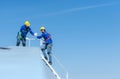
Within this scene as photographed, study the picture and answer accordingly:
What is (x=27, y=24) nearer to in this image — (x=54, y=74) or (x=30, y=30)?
(x=30, y=30)

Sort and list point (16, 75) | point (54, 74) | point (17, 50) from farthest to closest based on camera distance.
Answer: point (54, 74)
point (17, 50)
point (16, 75)

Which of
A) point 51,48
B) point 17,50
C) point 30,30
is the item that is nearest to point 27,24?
point 30,30

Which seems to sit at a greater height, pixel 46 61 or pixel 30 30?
pixel 30 30

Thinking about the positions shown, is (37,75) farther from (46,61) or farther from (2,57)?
(46,61)

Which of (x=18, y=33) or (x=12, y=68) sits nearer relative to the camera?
(x=12, y=68)

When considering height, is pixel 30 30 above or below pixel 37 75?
above

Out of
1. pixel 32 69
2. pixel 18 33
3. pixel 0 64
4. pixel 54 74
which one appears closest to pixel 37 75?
pixel 32 69

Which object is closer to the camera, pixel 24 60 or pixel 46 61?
pixel 24 60

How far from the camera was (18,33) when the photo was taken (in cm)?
2980

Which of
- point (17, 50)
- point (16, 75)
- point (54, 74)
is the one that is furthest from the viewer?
point (54, 74)

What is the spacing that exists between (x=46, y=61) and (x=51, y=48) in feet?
4.36

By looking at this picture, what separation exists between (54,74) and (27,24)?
4.21 meters

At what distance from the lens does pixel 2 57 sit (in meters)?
21.5

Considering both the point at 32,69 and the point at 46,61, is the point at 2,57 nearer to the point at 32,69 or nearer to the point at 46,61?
the point at 32,69
